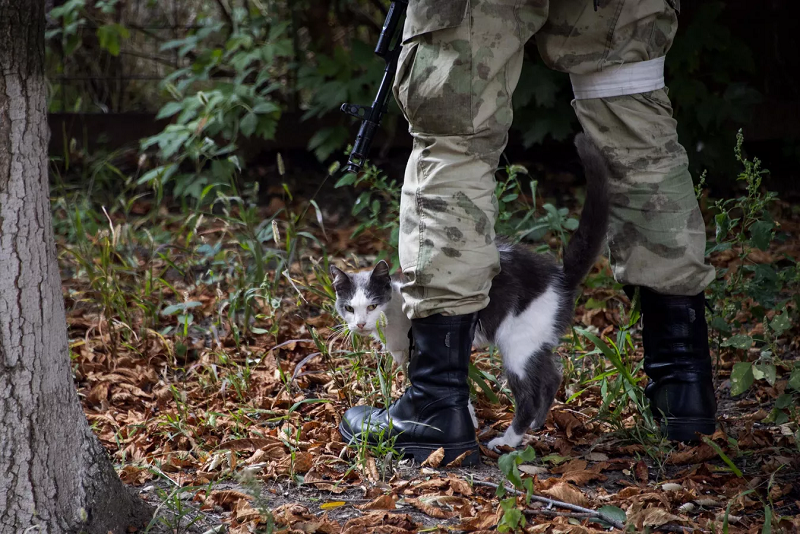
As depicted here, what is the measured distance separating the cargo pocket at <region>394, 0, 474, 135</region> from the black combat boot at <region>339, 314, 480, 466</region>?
52cm

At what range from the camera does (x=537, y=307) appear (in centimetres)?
239

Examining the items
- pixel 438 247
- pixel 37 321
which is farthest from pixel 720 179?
pixel 37 321

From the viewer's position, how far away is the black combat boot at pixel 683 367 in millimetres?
2270

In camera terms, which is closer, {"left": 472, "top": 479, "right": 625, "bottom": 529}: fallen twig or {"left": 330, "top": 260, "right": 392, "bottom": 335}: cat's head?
{"left": 472, "top": 479, "right": 625, "bottom": 529}: fallen twig

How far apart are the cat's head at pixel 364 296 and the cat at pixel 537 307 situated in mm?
96

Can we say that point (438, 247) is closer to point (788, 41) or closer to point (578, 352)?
point (578, 352)

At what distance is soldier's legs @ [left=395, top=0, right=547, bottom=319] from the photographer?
194 centimetres

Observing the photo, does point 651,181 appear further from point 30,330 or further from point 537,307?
point 30,330

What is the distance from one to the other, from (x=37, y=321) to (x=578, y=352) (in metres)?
1.93

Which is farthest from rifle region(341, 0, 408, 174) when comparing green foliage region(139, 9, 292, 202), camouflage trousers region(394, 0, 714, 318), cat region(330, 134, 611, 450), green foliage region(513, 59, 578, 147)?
green foliage region(513, 59, 578, 147)

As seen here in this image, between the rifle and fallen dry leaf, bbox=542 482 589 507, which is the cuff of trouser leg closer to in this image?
the rifle

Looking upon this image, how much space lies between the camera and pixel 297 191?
5316mm

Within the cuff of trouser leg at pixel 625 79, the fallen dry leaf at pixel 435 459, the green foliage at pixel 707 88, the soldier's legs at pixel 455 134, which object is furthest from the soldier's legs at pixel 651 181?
the green foliage at pixel 707 88

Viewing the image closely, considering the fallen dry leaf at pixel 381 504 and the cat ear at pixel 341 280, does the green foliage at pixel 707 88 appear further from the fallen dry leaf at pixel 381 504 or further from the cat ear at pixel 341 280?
the fallen dry leaf at pixel 381 504
